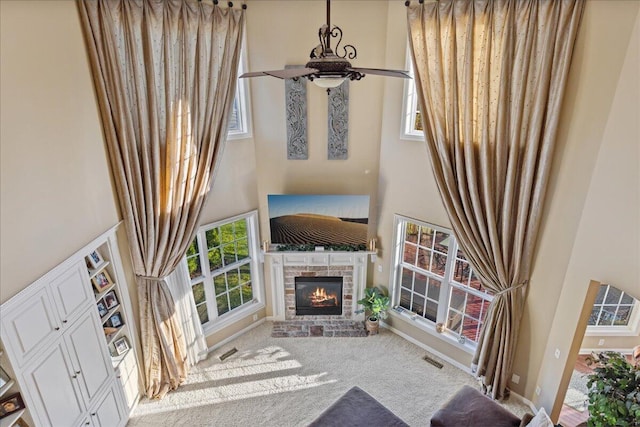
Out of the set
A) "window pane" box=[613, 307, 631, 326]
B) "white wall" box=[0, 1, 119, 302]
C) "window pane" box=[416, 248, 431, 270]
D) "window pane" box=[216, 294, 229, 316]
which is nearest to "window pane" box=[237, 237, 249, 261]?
"window pane" box=[216, 294, 229, 316]

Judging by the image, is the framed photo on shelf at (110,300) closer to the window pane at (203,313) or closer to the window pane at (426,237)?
the window pane at (203,313)

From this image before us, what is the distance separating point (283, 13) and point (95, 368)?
5294mm

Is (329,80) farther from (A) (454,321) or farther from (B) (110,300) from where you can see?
(A) (454,321)

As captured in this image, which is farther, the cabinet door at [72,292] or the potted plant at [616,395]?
the cabinet door at [72,292]

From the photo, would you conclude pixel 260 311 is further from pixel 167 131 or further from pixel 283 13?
pixel 283 13

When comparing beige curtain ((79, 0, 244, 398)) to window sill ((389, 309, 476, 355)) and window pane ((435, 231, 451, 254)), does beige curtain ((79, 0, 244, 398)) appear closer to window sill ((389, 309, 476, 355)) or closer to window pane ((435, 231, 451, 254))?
window pane ((435, 231, 451, 254))

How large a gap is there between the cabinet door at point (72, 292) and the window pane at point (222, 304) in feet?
8.07

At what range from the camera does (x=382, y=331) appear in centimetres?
671

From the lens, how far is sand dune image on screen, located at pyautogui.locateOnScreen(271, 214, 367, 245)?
20.1ft

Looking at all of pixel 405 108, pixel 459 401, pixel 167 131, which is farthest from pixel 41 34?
pixel 459 401

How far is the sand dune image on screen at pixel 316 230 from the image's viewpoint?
6.13 metres

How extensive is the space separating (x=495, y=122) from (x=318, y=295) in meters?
4.21

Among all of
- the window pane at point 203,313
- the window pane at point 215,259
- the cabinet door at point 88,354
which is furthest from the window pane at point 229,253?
the cabinet door at point 88,354

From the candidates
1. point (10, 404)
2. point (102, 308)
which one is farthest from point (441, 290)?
point (10, 404)
